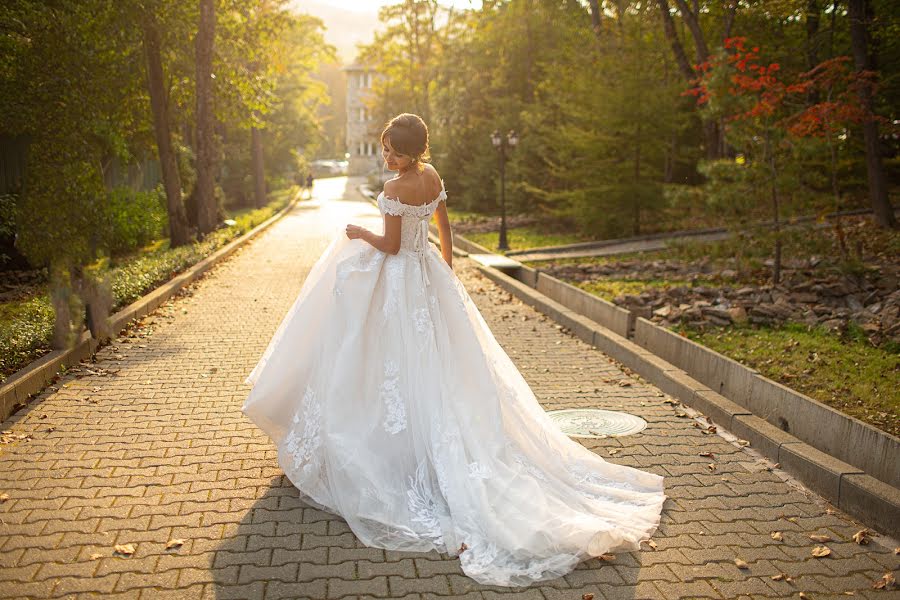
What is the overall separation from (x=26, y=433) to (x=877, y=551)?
5.83 m

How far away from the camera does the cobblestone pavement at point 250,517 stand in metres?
3.86

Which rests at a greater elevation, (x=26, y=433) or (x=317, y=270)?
(x=317, y=270)

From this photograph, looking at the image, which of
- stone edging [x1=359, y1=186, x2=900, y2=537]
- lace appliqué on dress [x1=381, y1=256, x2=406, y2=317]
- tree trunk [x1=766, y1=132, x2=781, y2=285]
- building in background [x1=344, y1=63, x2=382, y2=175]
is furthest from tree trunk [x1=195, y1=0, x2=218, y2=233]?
building in background [x1=344, y1=63, x2=382, y2=175]

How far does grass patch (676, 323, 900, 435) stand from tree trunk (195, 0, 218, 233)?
51.7 feet

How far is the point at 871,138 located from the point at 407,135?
1422 cm

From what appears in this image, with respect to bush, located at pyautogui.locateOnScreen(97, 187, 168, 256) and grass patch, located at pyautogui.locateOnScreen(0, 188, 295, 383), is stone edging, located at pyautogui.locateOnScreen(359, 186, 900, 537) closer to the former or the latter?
grass patch, located at pyautogui.locateOnScreen(0, 188, 295, 383)

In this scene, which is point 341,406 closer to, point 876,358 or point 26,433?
point 26,433

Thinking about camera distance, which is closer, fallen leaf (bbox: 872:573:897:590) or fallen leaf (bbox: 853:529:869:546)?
fallen leaf (bbox: 872:573:897:590)

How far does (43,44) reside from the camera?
12.6m

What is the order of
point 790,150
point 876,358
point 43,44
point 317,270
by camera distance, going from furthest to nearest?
point 43,44, point 790,150, point 876,358, point 317,270

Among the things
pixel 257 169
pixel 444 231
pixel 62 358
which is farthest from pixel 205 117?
pixel 257 169

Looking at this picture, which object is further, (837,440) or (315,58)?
(315,58)

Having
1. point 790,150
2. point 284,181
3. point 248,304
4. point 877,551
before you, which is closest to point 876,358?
point 877,551

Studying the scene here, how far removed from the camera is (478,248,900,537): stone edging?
4.63m
